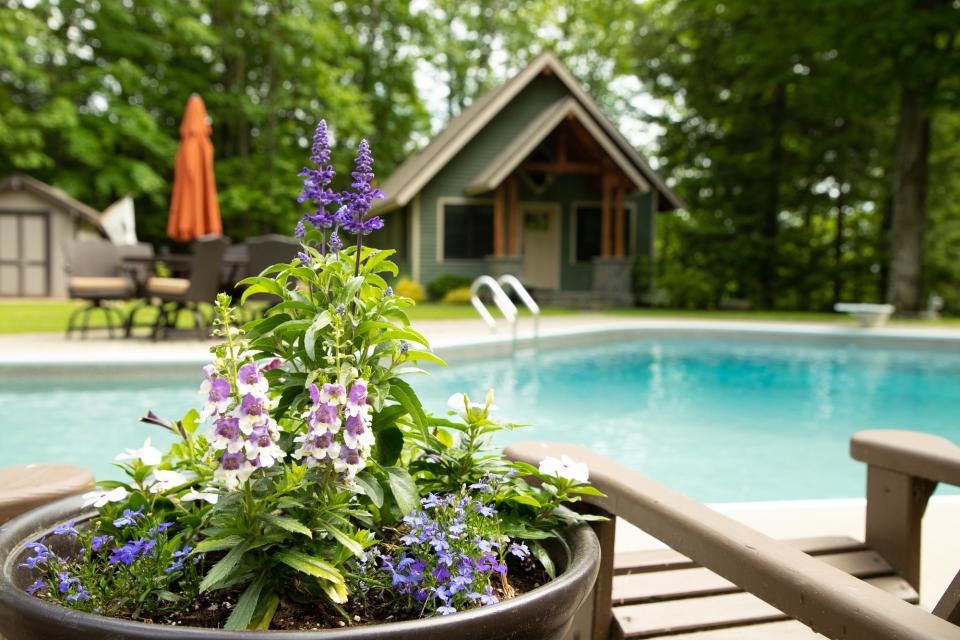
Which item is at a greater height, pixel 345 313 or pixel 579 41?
pixel 579 41

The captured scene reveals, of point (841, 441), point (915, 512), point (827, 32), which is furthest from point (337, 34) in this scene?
point (915, 512)

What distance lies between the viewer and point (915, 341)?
10938mm

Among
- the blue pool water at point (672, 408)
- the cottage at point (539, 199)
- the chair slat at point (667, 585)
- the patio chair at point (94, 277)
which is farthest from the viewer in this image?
the cottage at point (539, 199)

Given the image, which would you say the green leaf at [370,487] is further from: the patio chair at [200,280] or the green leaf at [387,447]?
the patio chair at [200,280]

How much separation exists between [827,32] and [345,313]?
1665 centimetres

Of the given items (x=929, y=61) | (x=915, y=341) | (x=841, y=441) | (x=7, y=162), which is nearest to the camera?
(x=841, y=441)

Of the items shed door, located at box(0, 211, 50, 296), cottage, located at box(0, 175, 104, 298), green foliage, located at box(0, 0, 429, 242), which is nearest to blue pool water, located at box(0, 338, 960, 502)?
cottage, located at box(0, 175, 104, 298)

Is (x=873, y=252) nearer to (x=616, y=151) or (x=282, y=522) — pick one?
(x=616, y=151)

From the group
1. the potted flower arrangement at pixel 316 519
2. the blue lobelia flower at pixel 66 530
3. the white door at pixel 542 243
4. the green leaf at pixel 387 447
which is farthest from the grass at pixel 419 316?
the green leaf at pixel 387 447

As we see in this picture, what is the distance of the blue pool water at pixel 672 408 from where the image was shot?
4.89 meters

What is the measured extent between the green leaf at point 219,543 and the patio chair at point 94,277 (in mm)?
8461

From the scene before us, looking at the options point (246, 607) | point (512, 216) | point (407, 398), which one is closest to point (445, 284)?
point (512, 216)

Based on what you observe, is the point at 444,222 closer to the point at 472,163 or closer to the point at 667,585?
the point at 472,163

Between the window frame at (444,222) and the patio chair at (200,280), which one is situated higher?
the window frame at (444,222)
